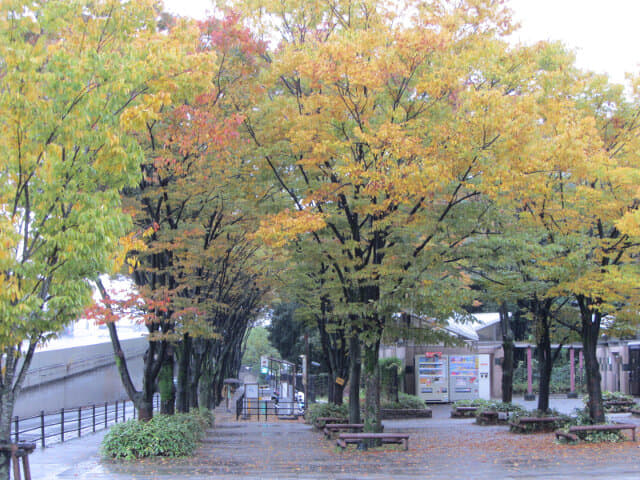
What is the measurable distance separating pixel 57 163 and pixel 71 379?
2661cm

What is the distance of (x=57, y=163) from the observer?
8570mm

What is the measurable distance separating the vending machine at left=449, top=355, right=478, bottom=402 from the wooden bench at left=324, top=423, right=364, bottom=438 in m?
14.6

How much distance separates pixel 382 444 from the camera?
1639cm

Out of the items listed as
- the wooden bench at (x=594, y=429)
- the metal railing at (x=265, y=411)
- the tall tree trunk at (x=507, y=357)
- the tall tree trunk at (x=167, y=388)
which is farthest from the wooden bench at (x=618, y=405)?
the tall tree trunk at (x=167, y=388)

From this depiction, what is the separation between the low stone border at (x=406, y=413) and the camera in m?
27.9

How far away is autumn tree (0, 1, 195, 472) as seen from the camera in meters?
8.48

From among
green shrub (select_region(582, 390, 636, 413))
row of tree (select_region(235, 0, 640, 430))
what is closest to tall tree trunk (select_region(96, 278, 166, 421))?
row of tree (select_region(235, 0, 640, 430))

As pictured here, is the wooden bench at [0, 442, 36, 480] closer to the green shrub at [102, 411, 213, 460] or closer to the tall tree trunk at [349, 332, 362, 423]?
the green shrub at [102, 411, 213, 460]

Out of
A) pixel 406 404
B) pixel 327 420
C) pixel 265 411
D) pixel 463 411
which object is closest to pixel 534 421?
pixel 327 420

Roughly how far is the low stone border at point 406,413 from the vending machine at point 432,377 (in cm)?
483

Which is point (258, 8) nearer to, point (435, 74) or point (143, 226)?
point (435, 74)

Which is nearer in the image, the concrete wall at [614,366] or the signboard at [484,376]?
the signboard at [484,376]

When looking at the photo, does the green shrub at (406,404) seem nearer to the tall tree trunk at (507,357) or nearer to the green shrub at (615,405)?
the tall tree trunk at (507,357)

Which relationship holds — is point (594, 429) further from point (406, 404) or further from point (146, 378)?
point (406, 404)
